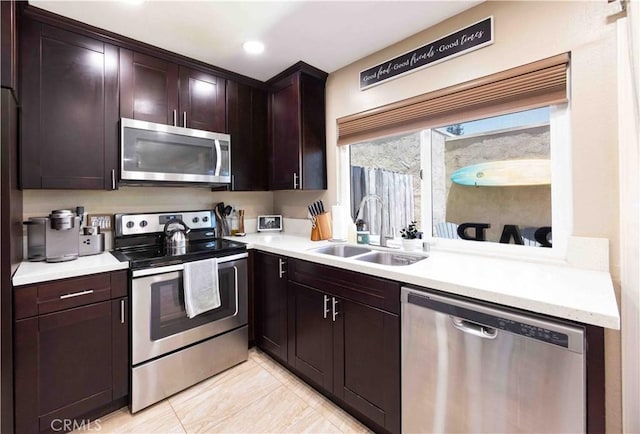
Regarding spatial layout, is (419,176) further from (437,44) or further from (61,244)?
(61,244)

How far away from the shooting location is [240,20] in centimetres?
179

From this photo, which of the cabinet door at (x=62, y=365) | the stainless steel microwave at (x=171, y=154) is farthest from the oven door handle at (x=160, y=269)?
the stainless steel microwave at (x=171, y=154)

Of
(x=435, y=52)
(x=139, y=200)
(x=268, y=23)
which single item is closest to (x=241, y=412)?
(x=139, y=200)

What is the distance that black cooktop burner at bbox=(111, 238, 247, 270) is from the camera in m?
1.75

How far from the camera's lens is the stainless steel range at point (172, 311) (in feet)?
5.61

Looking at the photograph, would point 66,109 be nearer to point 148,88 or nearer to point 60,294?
point 148,88

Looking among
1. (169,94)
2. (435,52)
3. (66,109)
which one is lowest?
(66,109)

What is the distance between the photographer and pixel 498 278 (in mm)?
1253

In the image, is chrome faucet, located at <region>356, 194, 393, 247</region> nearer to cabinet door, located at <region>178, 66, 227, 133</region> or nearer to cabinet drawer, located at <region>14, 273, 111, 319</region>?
cabinet door, located at <region>178, 66, 227, 133</region>

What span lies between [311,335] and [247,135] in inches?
73.4

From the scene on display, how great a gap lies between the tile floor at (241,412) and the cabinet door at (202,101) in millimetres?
1987

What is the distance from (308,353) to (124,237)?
1.63m

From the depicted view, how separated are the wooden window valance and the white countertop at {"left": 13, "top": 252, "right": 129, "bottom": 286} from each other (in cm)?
196

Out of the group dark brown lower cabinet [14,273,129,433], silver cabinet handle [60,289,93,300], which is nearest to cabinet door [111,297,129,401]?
dark brown lower cabinet [14,273,129,433]
